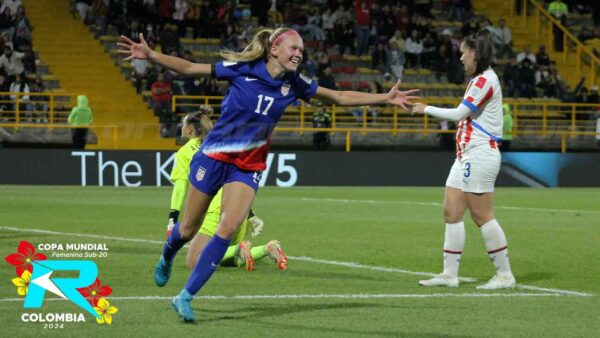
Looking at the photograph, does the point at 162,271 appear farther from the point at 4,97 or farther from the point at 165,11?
the point at 165,11

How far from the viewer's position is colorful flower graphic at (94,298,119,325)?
825 cm

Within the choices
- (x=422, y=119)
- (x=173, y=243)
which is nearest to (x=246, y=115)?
(x=173, y=243)

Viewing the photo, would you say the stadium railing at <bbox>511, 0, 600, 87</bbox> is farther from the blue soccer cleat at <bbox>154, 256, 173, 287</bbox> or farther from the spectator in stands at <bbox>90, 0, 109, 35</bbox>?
the blue soccer cleat at <bbox>154, 256, 173, 287</bbox>

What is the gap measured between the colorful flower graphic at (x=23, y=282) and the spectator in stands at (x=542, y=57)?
30505 mm

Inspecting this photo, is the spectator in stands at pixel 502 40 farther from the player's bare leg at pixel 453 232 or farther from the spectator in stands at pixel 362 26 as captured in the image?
the player's bare leg at pixel 453 232

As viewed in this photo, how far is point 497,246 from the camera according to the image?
421 inches

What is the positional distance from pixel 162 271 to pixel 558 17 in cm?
3435

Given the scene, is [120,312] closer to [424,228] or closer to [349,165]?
[424,228]

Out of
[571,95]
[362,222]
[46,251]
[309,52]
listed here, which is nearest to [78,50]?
[309,52]

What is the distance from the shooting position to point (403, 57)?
125ft

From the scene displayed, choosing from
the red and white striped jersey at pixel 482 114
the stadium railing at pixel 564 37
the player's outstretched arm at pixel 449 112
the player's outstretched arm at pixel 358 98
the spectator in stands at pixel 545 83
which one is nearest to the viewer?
the player's outstretched arm at pixel 358 98

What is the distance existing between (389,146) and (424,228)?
17.9m

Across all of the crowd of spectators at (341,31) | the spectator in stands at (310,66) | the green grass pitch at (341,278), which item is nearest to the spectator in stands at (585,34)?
the crowd of spectators at (341,31)

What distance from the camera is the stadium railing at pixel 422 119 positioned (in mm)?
34688
